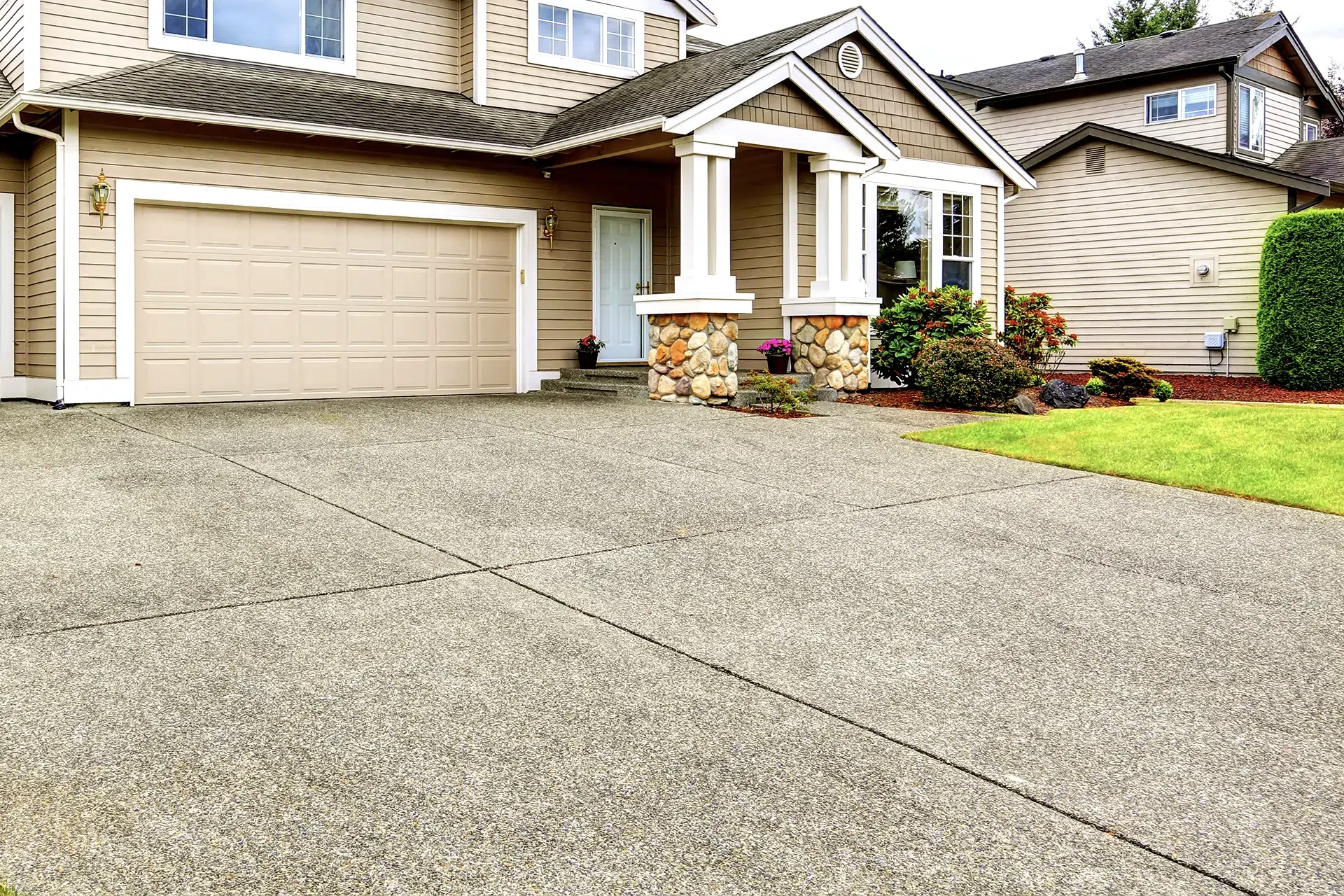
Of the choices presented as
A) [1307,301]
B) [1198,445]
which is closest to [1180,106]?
[1307,301]

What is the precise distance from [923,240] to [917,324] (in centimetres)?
204

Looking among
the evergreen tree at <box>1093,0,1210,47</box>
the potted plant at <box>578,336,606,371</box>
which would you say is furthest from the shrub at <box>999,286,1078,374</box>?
the evergreen tree at <box>1093,0,1210,47</box>

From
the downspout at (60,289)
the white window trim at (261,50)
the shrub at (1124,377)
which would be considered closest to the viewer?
the downspout at (60,289)

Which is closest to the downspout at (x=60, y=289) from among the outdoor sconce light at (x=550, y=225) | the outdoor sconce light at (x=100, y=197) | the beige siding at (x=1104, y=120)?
the outdoor sconce light at (x=100, y=197)

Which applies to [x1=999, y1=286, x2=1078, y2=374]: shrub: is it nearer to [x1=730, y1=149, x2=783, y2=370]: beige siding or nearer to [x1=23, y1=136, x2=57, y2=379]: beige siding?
[x1=730, y1=149, x2=783, y2=370]: beige siding

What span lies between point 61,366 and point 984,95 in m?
19.7

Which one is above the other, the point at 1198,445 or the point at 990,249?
the point at 990,249

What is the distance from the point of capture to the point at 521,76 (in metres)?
15.5

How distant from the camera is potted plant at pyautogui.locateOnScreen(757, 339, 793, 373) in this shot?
14.3 metres

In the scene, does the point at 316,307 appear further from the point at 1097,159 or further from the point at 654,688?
the point at 1097,159

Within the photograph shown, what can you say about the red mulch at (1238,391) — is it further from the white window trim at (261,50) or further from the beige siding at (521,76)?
the white window trim at (261,50)

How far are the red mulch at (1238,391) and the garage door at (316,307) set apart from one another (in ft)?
25.1

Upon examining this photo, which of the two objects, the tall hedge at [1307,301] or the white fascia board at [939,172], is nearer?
the white fascia board at [939,172]

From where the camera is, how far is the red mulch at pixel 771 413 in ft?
39.9
